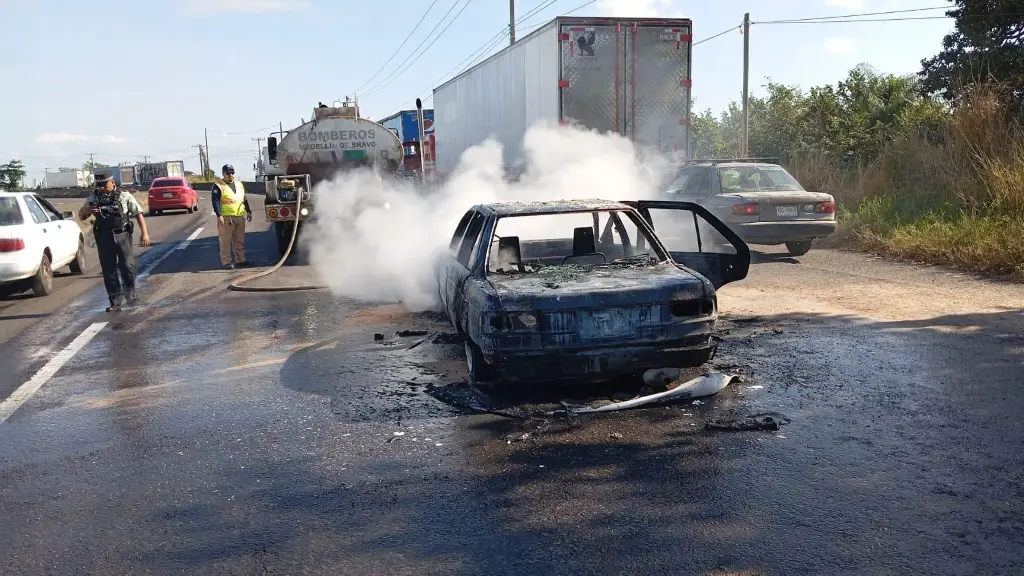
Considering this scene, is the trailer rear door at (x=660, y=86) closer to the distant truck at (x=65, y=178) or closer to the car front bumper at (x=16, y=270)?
the car front bumper at (x=16, y=270)

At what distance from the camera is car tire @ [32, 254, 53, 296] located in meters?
11.8

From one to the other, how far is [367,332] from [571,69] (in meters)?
8.02

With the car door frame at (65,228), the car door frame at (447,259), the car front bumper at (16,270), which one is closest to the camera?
the car door frame at (447,259)

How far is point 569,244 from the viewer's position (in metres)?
7.46

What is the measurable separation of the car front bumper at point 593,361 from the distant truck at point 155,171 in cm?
6434

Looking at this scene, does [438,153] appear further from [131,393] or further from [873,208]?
[131,393]

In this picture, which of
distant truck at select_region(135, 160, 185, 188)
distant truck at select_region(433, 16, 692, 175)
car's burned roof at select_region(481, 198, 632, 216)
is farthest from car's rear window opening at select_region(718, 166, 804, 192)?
distant truck at select_region(135, 160, 185, 188)

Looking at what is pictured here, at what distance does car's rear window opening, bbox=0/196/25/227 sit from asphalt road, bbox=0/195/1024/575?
14.8ft

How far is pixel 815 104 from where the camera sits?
2489 centimetres

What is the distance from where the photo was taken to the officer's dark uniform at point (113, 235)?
34.2 ft

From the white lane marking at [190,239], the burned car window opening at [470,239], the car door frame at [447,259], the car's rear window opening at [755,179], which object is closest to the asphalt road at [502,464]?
the car door frame at [447,259]

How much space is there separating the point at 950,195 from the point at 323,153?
1138 cm

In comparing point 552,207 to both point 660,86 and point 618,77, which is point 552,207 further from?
point 660,86

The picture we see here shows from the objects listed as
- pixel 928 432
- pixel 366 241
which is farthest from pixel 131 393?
pixel 366 241
